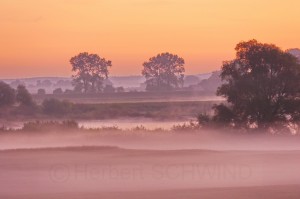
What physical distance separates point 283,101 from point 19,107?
39736 mm

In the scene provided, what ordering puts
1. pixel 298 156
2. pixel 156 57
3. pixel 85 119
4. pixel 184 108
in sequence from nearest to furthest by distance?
pixel 298 156, pixel 85 119, pixel 184 108, pixel 156 57

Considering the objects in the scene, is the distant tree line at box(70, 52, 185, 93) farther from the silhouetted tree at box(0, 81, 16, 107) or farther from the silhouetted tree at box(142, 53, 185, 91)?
the silhouetted tree at box(0, 81, 16, 107)

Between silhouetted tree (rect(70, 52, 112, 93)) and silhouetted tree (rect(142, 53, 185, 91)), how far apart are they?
10436 millimetres

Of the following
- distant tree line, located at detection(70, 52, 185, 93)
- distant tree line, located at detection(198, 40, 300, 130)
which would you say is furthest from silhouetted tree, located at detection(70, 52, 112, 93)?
distant tree line, located at detection(198, 40, 300, 130)

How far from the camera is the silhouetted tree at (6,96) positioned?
70312 millimetres

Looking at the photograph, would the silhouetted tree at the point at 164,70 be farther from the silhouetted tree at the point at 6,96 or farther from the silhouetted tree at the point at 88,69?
the silhouetted tree at the point at 6,96

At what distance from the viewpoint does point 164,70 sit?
144 meters

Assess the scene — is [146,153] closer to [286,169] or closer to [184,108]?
[286,169]

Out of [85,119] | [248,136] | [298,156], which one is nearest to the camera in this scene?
[298,156]

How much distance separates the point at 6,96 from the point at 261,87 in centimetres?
3882

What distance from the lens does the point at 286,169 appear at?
25.2 metres

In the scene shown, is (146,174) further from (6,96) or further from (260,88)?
(6,96)

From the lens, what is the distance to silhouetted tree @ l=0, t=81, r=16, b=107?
70.3 metres

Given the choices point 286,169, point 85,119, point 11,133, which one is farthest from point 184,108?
point 286,169
